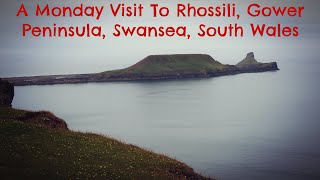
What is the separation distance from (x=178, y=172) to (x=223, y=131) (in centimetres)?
6212

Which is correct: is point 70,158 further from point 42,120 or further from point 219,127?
point 219,127

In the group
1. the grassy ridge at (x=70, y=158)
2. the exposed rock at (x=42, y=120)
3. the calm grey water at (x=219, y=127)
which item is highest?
the exposed rock at (x=42, y=120)

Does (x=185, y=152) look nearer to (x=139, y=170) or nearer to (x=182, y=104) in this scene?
(x=139, y=170)

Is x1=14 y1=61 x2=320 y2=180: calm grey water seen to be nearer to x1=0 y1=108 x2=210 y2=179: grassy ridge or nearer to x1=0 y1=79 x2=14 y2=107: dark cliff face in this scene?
x1=0 y1=108 x2=210 y2=179: grassy ridge

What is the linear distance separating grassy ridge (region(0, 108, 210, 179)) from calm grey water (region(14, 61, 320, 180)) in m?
18.3

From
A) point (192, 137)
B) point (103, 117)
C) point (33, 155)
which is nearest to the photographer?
point (33, 155)

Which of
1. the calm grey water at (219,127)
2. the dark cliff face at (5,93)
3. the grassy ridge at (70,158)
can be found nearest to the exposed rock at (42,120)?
the grassy ridge at (70,158)

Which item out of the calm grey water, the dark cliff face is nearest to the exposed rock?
the dark cliff face

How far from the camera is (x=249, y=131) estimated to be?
9519 centimetres

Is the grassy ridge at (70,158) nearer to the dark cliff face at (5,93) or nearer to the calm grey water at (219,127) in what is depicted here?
the calm grey water at (219,127)

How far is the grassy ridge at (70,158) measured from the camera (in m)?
28.0

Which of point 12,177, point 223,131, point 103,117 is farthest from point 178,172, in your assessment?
point 103,117

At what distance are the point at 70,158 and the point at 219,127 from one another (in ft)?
249

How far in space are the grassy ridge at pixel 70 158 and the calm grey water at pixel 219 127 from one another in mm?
18253
